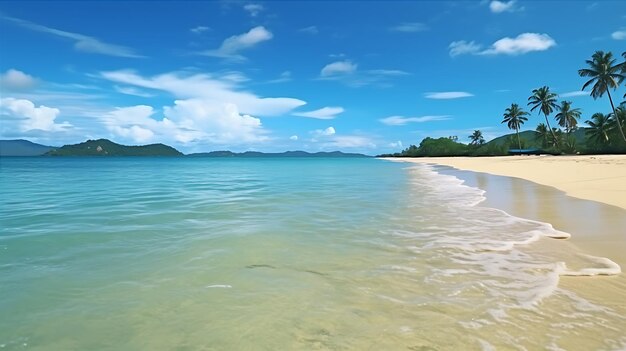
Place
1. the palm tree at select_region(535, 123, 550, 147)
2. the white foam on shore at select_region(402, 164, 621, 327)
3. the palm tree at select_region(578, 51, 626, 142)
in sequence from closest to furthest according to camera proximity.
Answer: the white foam on shore at select_region(402, 164, 621, 327) < the palm tree at select_region(578, 51, 626, 142) < the palm tree at select_region(535, 123, 550, 147)

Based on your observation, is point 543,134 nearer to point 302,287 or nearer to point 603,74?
point 603,74

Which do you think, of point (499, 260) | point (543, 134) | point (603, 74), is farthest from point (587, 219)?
point (543, 134)

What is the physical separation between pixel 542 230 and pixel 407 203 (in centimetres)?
543

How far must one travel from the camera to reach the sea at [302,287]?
3.51m

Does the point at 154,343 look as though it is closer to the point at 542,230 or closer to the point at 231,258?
the point at 231,258

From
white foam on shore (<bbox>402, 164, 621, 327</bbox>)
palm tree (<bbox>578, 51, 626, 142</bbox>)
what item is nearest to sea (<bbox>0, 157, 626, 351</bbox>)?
white foam on shore (<bbox>402, 164, 621, 327</bbox>)

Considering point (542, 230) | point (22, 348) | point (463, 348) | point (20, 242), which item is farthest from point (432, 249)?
point (20, 242)

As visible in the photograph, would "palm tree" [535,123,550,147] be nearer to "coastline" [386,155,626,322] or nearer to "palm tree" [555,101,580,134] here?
"palm tree" [555,101,580,134]

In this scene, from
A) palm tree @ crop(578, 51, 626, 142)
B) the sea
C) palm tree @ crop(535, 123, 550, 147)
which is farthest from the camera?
palm tree @ crop(535, 123, 550, 147)

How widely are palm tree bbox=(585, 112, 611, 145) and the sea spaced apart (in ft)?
237

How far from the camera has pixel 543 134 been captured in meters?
85.2

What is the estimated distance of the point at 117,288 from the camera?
4.91m

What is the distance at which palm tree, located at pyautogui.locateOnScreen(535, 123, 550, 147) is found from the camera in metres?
84.4

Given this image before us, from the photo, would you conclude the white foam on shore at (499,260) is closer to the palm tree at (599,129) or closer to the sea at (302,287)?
the sea at (302,287)
